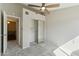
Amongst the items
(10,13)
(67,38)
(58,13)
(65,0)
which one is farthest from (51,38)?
(65,0)

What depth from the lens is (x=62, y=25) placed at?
4762 millimetres

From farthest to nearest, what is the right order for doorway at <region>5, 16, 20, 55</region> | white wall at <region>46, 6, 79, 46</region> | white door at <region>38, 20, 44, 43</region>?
1. white door at <region>38, 20, 44, 43</region>
2. white wall at <region>46, 6, 79, 46</region>
3. doorway at <region>5, 16, 20, 55</region>

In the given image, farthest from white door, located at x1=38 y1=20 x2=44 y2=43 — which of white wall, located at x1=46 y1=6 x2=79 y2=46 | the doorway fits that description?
the doorway

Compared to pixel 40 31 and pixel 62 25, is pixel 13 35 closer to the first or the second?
pixel 40 31

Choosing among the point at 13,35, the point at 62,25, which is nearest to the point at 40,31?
the point at 62,25

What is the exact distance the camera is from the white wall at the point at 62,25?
425 centimetres

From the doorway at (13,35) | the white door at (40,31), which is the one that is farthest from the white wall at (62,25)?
the doorway at (13,35)

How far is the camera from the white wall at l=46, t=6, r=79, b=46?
4.25 meters

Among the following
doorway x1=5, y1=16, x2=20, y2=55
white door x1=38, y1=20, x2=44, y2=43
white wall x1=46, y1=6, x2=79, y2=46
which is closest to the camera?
doorway x1=5, y1=16, x2=20, y2=55

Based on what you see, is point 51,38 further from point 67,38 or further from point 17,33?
point 17,33

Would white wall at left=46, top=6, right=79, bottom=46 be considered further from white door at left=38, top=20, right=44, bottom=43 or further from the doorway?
the doorway

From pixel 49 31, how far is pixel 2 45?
2.78m

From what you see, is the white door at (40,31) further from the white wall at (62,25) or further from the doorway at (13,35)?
the doorway at (13,35)

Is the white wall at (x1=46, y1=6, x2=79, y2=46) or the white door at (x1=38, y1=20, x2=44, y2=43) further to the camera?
the white door at (x1=38, y1=20, x2=44, y2=43)
